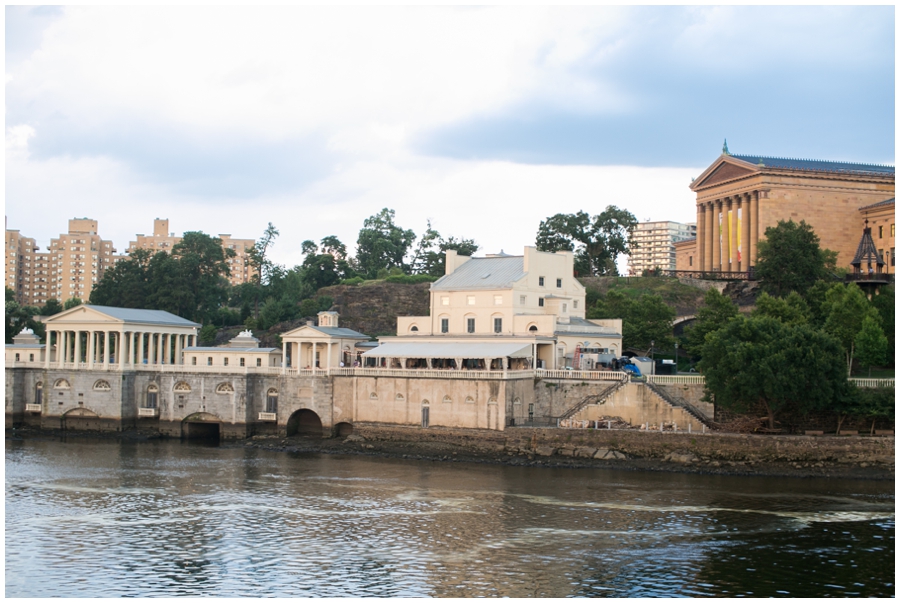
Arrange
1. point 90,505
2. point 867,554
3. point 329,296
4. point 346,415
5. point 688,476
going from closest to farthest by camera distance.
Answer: point 867,554, point 90,505, point 688,476, point 346,415, point 329,296

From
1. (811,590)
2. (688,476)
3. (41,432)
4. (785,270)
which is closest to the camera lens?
(811,590)

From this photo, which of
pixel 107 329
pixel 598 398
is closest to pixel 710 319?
pixel 598 398

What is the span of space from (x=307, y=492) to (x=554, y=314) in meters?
28.5

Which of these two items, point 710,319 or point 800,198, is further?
point 800,198

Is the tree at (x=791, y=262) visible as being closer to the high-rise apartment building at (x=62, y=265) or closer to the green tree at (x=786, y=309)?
the green tree at (x=786, y=309)

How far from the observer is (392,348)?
74312mm

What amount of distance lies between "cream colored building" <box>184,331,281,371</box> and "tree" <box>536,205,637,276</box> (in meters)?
37.9

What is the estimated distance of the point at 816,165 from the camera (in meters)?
103

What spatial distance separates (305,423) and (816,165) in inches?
2339

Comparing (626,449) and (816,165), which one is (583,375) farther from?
(816,165)

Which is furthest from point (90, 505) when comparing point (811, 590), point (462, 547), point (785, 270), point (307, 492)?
point (785, 270)

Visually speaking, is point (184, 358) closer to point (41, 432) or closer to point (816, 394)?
point (41, 432)

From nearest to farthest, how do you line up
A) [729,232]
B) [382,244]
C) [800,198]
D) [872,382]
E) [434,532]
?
[434,532] → [872,382] → [800,198] → [729,232] → [382,244]

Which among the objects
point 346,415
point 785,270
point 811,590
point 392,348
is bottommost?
point 811,590
